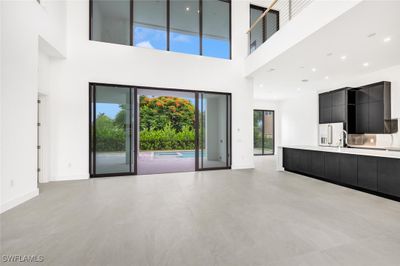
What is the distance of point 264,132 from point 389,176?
7.55 metres

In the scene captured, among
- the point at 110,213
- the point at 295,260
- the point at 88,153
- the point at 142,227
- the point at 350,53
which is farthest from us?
the point at 88,153

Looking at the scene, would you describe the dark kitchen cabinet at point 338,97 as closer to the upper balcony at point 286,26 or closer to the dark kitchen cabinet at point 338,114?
the dark kitchen cabinet at point 338,114

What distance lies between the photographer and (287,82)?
7465 mm

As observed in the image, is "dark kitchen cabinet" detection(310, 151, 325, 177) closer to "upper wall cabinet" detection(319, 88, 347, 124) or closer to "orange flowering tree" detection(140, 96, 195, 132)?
"upper wall cabinet" detection(319, 88, 347, 124)

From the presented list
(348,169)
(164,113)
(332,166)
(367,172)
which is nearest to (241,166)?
(332,166)

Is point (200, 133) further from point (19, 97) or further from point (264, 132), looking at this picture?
point (264, 132)

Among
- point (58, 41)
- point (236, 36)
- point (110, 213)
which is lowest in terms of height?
point (110, 213)

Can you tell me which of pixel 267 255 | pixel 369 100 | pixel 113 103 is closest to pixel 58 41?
pixel 113 103

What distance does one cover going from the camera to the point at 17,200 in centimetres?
338

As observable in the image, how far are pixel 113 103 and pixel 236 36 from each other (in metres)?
4.76

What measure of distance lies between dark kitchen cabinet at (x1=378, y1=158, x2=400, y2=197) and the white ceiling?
2.46m

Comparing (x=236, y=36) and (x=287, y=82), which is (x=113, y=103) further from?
(x=287, y=82)

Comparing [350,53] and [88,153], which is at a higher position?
[350,53]

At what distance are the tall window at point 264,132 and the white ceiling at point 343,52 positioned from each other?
11.1ft
